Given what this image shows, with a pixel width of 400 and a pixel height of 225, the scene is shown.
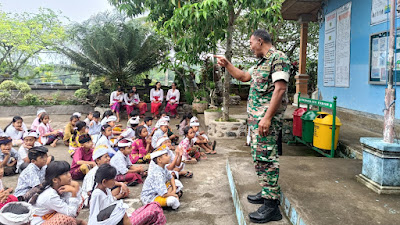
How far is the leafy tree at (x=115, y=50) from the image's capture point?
11609 mm

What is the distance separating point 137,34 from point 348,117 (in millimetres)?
8673

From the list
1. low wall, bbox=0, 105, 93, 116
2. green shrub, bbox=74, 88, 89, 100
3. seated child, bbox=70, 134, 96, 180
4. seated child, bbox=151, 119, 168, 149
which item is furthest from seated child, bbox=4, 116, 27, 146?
low wall, bbox=0, 105, 93, 116

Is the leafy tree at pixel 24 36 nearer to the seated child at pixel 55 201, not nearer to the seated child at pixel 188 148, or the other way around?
the seated child at pixel 188 148

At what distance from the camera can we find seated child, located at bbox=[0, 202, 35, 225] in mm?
2043

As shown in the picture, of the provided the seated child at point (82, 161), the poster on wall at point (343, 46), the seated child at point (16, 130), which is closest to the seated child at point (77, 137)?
the seated child at point (82, 161)

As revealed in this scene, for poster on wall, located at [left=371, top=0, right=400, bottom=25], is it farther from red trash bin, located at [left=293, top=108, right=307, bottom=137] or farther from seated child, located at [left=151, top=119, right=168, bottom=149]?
seated child, located at [left=151, top=119, right=168, bottom=149]

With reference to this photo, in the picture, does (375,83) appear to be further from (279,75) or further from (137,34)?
(137,34)

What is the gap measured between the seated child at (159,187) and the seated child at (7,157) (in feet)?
8.19

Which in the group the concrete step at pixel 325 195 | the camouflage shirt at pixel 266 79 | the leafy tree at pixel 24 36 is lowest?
the concrete step at pixel 325 195

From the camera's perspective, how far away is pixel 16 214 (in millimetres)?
2070

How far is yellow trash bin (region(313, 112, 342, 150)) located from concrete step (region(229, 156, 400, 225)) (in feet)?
2.47

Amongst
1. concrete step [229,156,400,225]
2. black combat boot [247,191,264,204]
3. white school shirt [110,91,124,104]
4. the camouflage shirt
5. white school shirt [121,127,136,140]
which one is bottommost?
black combat boot [247,191,264,204]

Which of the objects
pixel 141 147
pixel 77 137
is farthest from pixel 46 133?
pixel 141 147

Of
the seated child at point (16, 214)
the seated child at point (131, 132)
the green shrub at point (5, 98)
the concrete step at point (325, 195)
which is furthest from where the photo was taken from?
the green shrub at point (5, 98)
